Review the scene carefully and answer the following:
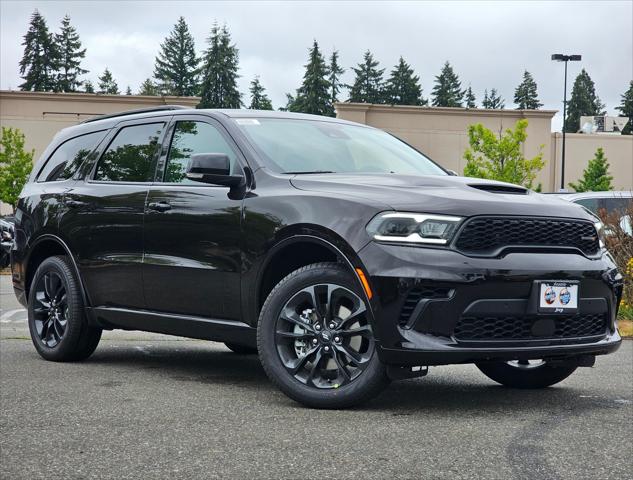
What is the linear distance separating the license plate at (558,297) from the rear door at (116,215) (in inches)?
107

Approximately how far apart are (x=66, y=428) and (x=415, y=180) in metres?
2.30

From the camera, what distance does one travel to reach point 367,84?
4126 inches

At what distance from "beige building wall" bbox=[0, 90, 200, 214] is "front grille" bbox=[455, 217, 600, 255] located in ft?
177

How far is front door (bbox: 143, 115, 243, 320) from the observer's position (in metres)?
5.71

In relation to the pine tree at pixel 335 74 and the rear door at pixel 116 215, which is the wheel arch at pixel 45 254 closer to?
the rear door at pixel 116 215

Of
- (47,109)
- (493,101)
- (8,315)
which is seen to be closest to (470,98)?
(493,101)

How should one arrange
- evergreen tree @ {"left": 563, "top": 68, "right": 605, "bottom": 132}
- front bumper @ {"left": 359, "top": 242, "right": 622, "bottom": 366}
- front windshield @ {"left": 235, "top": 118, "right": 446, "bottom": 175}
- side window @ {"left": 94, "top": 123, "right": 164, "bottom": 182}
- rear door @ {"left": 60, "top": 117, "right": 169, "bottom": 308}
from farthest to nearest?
1. evergreen tree @ {"left": 563, "top": 68, "right": 605, "bottom": 132}
2. side window @ {"left": 94, "top": 123, "right": 164, "bottom": 182}
3. rear door @ {"left": 60, "top": 117, "right": 169, "bottom": 308}
4. front windshield @ {"left": 235, "top": 118, "right": 446, "bottom": 175}
5. front bumper @ {"left": 359, "top": 242, "right": 622, "bottom": 366}

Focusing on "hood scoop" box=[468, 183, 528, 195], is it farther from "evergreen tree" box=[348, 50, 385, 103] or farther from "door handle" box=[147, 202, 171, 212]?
"evergreen tree" box=[348, 50, 385, 103]

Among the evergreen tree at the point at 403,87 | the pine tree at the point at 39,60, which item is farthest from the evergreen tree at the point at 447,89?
the pine tree at the point at 39,60

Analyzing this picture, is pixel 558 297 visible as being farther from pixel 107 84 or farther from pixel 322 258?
pixel 107 84

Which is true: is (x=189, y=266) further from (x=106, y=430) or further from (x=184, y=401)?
(x=106, y=430)

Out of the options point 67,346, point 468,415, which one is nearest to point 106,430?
point 468,415

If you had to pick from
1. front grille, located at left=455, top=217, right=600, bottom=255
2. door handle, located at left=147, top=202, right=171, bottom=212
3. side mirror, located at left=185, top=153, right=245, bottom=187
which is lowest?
front grille, located at left=455, top=217, right=600, bottom=255

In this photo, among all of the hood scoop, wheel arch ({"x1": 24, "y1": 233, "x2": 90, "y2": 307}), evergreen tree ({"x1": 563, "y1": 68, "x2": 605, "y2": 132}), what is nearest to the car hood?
the hood scoop
